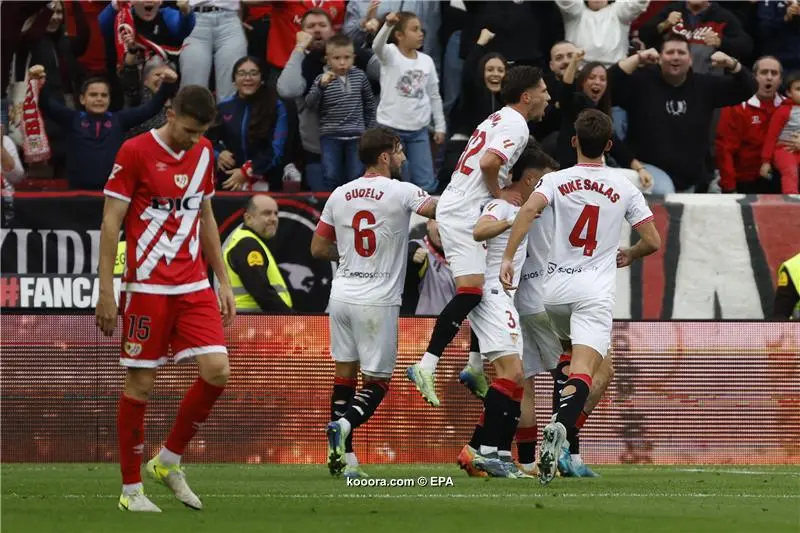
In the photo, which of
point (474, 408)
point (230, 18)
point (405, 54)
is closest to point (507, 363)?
point (474, 408)

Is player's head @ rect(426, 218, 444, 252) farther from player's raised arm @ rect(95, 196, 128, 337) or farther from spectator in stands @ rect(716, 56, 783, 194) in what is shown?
spectator in stands @ rect(716, 56, 783, 194)

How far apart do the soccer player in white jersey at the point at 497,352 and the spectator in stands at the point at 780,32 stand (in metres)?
7.81

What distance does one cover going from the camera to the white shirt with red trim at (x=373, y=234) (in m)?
11.5

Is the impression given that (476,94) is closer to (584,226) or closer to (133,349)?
(584,226)

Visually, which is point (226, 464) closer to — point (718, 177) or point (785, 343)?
point (785, 343)

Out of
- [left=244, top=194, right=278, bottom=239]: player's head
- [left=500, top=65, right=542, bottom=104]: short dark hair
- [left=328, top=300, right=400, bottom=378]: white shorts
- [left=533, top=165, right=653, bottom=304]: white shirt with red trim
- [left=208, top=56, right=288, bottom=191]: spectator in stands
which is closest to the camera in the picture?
[left=533, top=165, right=653, bottom=304]: white shirt with red trim

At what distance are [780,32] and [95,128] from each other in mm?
7888

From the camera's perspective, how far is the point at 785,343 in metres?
13.5

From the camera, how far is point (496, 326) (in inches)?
442

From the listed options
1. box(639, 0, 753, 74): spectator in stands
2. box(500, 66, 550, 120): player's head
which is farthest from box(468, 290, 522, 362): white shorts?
box(639, 0, 753, 74): spectator in stands

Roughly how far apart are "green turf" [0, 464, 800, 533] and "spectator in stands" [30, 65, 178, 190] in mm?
4959

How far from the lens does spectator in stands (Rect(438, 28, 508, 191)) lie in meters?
16.5

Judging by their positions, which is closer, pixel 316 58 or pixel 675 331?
pixel 675 331

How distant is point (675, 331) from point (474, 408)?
188cm
